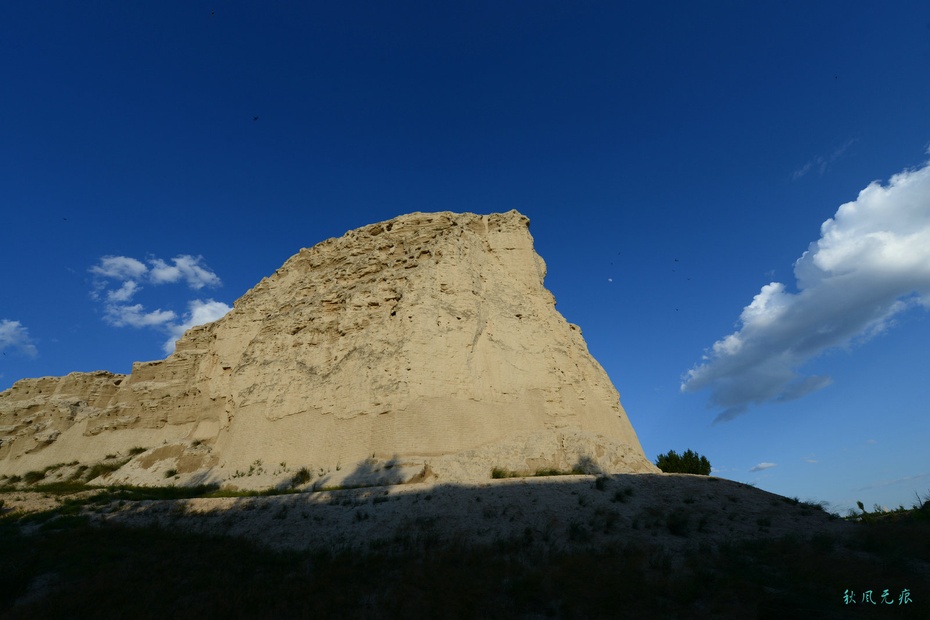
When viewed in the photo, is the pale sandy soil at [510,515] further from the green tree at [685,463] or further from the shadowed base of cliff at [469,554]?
the green tree at [685,463]

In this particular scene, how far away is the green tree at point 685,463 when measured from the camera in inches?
1064

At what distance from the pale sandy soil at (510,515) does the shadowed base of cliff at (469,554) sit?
52 mm

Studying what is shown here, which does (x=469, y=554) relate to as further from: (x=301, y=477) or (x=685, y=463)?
(x=685, y=463)

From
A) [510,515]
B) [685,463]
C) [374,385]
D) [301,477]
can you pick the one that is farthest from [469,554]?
[685,463]

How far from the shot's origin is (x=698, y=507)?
427 inches

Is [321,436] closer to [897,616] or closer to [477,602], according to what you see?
[477,602]

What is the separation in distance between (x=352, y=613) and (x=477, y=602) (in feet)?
5.29

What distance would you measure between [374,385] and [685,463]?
19687 millimetres

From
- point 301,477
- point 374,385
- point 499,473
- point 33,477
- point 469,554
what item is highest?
point 374,385

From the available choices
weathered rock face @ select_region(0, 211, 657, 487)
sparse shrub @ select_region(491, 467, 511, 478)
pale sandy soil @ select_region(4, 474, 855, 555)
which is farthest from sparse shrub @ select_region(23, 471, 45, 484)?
sparse shrub @ select_region(491, 467, 511, 478)

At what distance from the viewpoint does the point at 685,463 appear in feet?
89.6

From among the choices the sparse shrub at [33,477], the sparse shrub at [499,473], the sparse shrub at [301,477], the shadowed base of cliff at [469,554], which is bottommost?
the shadowed base of cliff at [469,554]

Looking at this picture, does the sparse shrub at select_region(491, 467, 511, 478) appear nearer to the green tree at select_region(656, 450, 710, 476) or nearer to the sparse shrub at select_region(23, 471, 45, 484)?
the green tree at select_region(656, 450, 710, 476)

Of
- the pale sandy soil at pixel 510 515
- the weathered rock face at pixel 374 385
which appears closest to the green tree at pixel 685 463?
the weathered rock face at pixel 374 385
